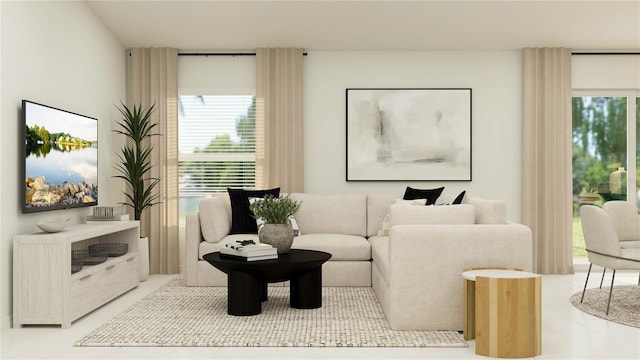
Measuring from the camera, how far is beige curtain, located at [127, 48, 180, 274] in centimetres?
644

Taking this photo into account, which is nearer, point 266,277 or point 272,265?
point 272,265

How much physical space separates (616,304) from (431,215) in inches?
75.6

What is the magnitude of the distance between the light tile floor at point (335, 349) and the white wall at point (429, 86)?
7.99ft

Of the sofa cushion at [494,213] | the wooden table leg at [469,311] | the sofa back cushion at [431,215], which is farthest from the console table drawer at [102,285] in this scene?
the sofa cushion at [494,213]

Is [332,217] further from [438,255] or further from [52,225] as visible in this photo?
[52,225]

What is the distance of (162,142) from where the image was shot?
6449 mm

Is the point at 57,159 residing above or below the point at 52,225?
above

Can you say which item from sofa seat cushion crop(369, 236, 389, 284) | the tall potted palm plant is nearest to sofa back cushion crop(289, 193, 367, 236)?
sofa seat cushion crop(369, 236, 389, 284)

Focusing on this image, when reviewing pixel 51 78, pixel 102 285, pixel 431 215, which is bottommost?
pixel 102 285

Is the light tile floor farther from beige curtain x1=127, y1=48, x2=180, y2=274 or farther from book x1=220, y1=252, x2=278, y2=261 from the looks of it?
beige curtain x1=127, y1=48, x2=180, y2=274

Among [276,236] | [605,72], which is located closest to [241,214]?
[276,236]

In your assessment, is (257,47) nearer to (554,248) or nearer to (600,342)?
(554,248)

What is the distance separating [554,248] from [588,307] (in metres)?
1.88

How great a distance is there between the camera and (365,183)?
6559 millimetres
